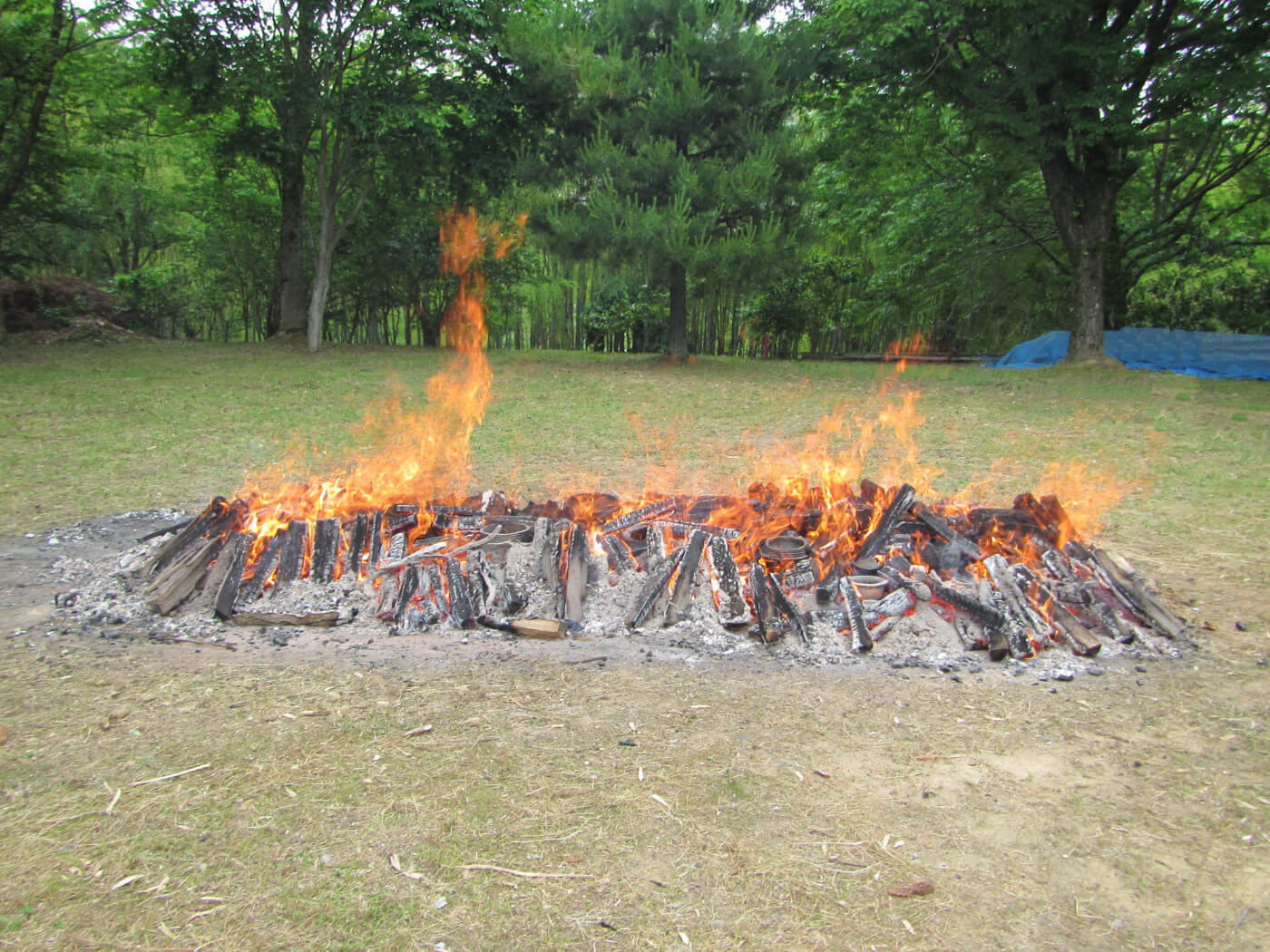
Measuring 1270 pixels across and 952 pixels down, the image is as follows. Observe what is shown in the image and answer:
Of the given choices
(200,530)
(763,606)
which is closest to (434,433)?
(200,530)

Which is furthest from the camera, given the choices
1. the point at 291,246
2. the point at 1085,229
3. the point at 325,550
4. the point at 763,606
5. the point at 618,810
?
the point at 291,246

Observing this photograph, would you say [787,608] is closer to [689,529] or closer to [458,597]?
[689,529]

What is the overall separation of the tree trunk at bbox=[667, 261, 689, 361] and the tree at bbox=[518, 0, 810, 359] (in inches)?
43.5

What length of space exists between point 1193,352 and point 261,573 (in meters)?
18.9

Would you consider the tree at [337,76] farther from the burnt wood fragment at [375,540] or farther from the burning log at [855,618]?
the burning log at [855,618]

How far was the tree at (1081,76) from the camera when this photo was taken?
14.1 m

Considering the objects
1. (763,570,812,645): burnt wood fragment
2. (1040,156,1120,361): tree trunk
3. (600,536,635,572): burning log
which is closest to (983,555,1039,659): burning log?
(763,570,812,645): burnt wood fragment

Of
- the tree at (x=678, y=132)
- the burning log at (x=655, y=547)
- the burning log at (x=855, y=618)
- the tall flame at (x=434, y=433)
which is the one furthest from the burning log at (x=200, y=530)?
the tree at (x=678, y=132)

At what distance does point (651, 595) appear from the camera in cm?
430

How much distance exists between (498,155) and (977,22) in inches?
424

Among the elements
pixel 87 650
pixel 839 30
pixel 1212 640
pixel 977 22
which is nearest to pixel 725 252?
pixel 839 30

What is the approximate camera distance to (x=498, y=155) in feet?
63.2

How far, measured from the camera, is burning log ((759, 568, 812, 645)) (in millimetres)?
4074

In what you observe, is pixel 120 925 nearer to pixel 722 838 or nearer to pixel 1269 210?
pixel 722 838
